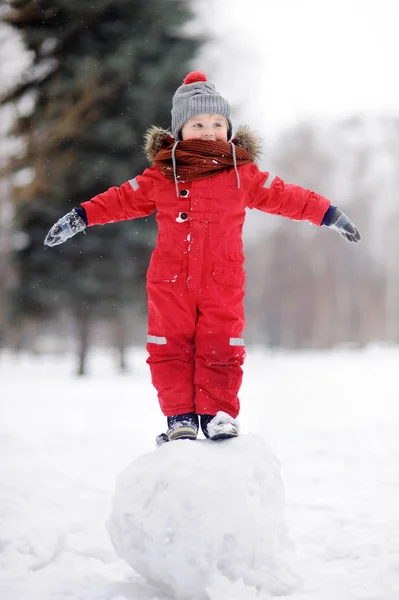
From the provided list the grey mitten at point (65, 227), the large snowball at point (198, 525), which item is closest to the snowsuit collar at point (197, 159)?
the grey mitten at point (65, 227)

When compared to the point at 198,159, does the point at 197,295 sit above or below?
below

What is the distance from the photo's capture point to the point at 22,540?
9.29ft

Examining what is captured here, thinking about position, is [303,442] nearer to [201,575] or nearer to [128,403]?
[128,403]

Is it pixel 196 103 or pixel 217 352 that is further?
pixel 196 103

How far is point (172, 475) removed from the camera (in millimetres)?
2146

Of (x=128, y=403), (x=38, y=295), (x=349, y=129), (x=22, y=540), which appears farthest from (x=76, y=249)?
(x=349, y=129)

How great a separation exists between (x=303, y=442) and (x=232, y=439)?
10.4 ft

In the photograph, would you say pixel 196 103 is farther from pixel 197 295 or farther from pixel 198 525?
pixel 198 525

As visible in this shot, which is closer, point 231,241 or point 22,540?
point 231,241

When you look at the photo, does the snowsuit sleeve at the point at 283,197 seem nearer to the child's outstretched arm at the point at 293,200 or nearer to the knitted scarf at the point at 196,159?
the child's outstretched arm at the point at 293,200

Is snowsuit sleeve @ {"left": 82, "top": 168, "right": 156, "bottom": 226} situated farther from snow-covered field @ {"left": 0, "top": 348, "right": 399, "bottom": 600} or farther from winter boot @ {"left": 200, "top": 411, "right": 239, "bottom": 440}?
snow-covered field @ {"left": 0, "top": 348, "right": 399, "bottom": 600}

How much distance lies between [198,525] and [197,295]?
94 centimetres

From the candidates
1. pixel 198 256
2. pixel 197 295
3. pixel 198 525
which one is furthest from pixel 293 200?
pixel 198 525

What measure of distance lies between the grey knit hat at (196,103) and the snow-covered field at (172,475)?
59.2 inches
